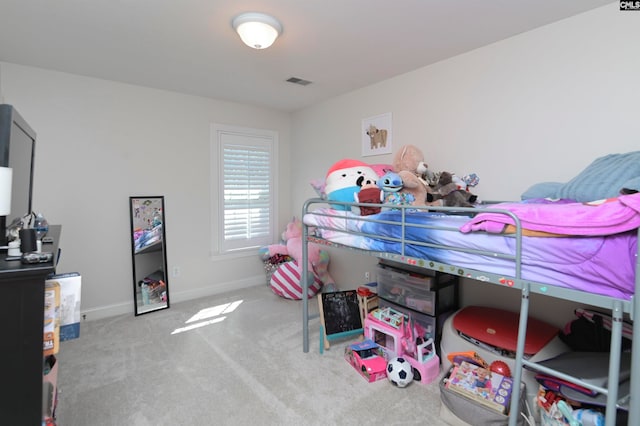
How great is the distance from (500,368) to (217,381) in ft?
5.60

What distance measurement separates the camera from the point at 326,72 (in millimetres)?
2811

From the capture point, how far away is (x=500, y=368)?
1803 millimetres

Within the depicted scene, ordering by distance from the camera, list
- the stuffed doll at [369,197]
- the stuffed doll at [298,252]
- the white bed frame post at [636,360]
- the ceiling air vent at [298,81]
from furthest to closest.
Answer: the stuffed doll at [298,252] < the ceiling air vent at [298,81] < the stuffed doll at [369,197] < the white bed frame post at [636,360]

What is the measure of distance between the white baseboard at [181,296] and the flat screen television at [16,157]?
1534 millimetres

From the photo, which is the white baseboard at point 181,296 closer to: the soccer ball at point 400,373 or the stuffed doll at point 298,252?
the stuffed doll at point 298,252

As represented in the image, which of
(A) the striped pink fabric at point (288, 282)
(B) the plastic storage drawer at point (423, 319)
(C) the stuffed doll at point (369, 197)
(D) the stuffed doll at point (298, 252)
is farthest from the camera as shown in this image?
(D) the stuffed doll at point (298, 252)

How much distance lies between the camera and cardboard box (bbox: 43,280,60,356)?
3.49 ft

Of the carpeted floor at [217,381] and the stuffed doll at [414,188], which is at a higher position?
the stuffed doll at [414,188]

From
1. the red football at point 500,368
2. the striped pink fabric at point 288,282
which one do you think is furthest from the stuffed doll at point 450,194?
the striped pink fabric at point 288,282

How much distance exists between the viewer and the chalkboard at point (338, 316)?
2.49 m

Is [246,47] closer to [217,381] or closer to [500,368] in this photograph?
[217,381]

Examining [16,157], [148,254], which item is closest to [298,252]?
[148,254]

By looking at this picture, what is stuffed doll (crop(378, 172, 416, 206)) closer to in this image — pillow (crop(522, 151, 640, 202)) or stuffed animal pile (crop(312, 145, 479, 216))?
stuffed animal pile (crop(312, 145, 479, 216))

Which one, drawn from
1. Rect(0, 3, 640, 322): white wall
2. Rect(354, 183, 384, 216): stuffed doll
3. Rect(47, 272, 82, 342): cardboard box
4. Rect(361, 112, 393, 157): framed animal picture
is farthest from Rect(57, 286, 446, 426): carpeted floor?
Rect(361, 112, 393, 157): framed animal picture
